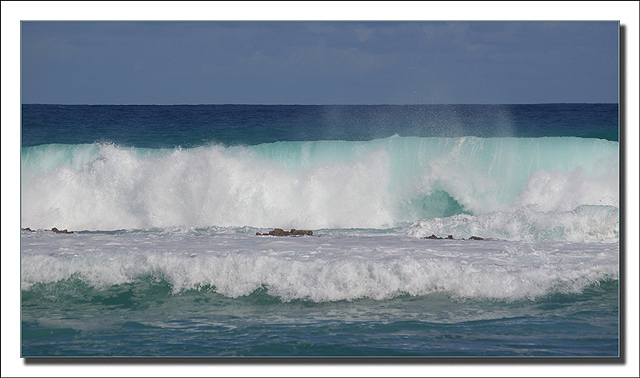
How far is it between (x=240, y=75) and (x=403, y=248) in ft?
6.14

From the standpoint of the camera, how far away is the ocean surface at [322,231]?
394 cm

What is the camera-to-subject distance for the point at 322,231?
19.7 feet

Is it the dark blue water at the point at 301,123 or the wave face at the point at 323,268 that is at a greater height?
the dark blue water at the point at 301,123

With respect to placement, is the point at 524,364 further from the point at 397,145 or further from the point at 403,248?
the point at 397,145

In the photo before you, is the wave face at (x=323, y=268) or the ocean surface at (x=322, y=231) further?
the wave face at (x=323, y=268)

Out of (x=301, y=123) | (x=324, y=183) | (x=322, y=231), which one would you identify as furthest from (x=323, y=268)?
(x=301, y=123)

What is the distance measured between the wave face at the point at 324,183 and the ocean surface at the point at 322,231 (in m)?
0.02

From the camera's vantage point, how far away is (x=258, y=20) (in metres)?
4.07

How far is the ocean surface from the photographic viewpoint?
12.9 feet

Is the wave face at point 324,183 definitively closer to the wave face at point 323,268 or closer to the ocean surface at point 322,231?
A: the ocean surface at point 322,231

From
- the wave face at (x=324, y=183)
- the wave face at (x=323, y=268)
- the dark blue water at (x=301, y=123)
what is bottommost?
the wave face at (x=323, y=268)

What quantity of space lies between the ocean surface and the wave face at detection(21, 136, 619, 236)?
24 mm

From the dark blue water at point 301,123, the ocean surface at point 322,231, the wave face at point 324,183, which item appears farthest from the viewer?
the wave face at point 324,183

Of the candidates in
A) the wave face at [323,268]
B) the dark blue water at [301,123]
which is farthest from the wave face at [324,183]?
the wave face at [323,268]
